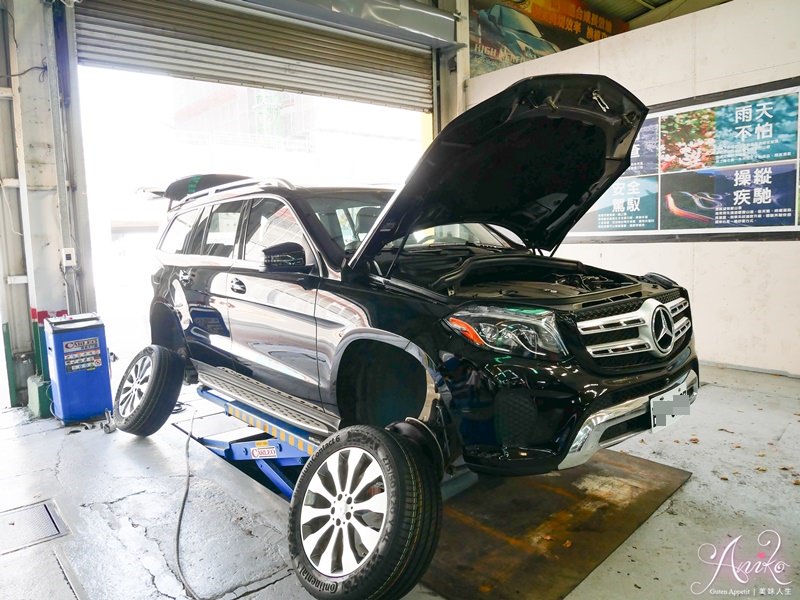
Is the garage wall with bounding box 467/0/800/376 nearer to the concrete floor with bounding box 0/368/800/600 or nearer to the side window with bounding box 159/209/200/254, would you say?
the concrete floor with bounding box 0/368/800/600

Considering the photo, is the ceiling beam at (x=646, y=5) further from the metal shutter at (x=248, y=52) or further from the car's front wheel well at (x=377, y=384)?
the car's front wheel well at (x=377, y=384)

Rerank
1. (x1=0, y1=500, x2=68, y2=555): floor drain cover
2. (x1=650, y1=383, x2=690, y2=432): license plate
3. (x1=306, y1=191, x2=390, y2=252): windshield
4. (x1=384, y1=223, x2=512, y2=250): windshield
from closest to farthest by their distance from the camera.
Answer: (x1=650, y1=383, x2=690, y2=432): license plate, (x1=0, y1=500, x2=68, y2=555): floor drain cover, (x1=306, y1=191, x2=390, y2=252): windshield, (x1=384, y1=223, x2=512, y2=250): windshield

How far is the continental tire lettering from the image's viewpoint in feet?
6.49

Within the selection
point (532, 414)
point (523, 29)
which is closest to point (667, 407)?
point (532, 414)

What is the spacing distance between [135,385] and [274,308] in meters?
1.82

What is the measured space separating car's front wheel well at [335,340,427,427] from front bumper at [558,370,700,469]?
711mm

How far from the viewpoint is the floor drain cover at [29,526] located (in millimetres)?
2617

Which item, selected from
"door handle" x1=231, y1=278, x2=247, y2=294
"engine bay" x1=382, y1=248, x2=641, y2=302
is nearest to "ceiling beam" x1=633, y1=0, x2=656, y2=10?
"engine bay" x1=382, y1=248, x2=641, y2=302

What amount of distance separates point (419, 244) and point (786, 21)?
427 cm

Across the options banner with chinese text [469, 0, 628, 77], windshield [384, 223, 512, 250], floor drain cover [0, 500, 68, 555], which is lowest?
floor drain cover [0, 500, 68, 555]

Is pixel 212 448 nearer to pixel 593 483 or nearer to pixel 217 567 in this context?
pixel 217 567

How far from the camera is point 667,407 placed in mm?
2154

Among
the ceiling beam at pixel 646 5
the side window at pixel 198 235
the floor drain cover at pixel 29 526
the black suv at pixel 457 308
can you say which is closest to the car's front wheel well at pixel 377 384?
the black suv at pixel 457 308

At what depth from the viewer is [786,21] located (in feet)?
15.9
